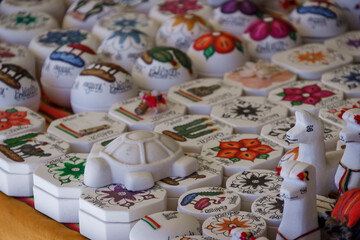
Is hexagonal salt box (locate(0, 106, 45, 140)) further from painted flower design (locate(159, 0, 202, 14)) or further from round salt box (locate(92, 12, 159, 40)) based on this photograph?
painted flower design (locate(159, 0, 202, 14))

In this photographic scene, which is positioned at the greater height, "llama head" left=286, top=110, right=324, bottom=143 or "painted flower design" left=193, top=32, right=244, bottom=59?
"llama head" left=286, top=110, right=324, bottom=143

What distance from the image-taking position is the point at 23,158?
1826mm

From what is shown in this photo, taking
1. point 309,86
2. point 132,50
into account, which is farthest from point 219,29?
point 309,86

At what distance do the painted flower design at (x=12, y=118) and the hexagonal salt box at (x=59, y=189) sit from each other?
0.28 metres

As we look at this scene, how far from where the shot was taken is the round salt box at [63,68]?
2324mm

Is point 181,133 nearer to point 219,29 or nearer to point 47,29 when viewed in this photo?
point 219,29

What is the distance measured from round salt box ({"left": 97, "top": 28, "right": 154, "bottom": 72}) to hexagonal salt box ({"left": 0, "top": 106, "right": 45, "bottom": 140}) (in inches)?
17.6

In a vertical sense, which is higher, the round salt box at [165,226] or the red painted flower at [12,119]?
the round salt box at [165,226]

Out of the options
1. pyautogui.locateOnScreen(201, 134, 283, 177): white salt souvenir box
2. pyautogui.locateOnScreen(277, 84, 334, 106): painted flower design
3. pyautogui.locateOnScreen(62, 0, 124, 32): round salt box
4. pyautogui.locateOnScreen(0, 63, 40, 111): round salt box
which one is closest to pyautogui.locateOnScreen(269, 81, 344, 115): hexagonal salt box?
pyautogui.locateOnScreen(277, 84, 334, 106): painted flower design

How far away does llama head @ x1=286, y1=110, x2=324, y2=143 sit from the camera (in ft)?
5.02

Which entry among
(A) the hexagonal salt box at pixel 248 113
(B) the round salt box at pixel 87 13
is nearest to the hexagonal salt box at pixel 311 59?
(A) the hexagonal salt box at pixel 248 113

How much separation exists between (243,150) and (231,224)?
0.38 m

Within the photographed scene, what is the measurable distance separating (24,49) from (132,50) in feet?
1.29

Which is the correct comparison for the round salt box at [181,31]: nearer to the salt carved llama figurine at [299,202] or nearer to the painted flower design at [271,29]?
the painted flower design at [271,29]
